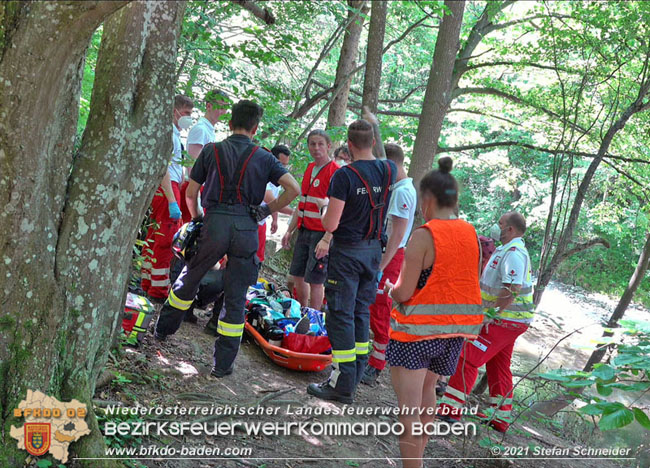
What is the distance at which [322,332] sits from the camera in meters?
5.18

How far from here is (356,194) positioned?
4.30m

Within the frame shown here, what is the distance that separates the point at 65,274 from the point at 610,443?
28.8 feet

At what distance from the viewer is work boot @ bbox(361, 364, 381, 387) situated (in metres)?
5.25

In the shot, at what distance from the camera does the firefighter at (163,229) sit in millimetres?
5297

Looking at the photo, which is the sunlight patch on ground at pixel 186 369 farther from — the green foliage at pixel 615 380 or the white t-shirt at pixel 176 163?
the green foliage at pixel 615 380

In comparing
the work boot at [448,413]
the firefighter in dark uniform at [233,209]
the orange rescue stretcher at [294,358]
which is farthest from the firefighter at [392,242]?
the firefighter in dark uniform at [233,209]

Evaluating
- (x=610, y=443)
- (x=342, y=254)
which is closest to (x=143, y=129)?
(x=342, y=254)

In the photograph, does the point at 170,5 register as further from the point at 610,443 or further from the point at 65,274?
the point at 610,443

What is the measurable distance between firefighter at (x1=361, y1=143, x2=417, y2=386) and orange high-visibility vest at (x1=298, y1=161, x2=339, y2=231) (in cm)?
75

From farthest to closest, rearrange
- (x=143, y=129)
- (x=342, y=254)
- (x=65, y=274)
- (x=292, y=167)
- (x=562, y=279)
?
(x=562, y=279), (x=292, y=167), (x=342, y=254), (x=143, y=129), (x=65, y=274)

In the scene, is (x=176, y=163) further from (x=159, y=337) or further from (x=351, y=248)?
(x=351, y=248)

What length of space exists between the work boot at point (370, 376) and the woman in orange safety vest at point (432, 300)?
6.59 feet

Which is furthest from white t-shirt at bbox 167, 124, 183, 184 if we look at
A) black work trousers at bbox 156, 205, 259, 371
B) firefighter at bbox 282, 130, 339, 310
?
black work trousers at bbox 156, 205, 259, 371

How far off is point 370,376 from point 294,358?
95cm
